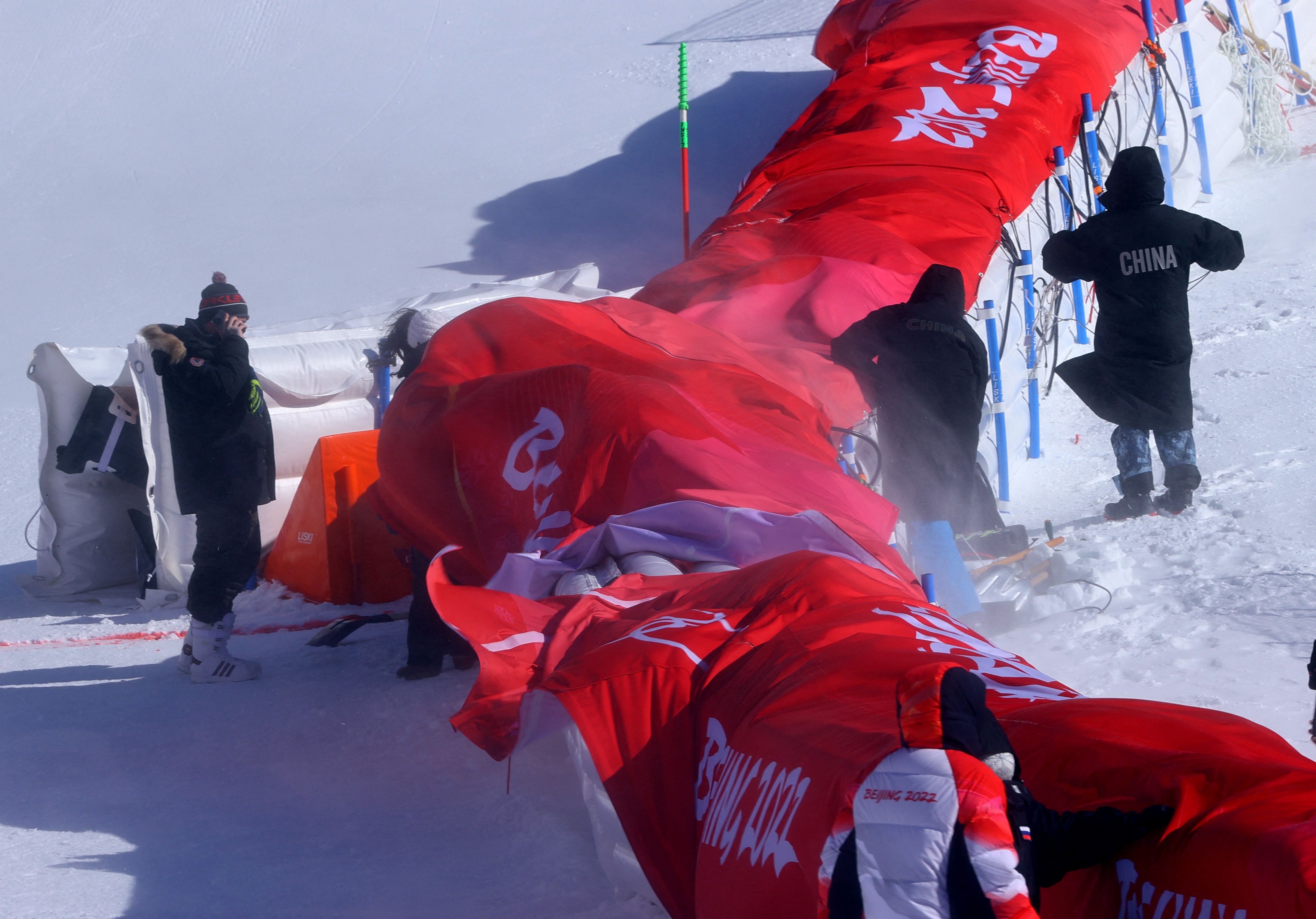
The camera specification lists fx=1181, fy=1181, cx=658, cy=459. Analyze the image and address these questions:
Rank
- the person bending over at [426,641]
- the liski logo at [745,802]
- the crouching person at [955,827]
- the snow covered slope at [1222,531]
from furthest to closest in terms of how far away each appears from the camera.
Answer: the person bending over at [426,641], the snow covered slope at [1222,531], the liski logo at [745,802], the crouching person at [955,827]

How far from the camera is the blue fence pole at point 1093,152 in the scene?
15.4 feet

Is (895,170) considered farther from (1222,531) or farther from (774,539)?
(774,539)

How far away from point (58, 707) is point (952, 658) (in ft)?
7.44

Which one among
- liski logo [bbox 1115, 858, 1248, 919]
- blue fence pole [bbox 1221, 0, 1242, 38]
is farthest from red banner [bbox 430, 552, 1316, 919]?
blue fence pole [bbox 1221, 0, 1242, 38]

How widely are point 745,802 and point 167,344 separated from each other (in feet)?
6.98

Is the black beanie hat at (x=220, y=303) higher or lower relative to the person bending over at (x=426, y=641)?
higher

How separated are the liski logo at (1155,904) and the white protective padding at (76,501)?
358cm

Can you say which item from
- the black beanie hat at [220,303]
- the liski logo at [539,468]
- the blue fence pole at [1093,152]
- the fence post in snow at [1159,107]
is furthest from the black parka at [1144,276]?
the black beanie hat at [220,303]

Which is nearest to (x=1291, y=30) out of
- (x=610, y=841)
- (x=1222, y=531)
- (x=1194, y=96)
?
(x=1194, y=96)

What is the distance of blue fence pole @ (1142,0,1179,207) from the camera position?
519 cm

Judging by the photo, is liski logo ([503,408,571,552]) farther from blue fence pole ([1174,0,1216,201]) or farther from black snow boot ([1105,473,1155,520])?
blue fence pole ([1174,0,1216,201])

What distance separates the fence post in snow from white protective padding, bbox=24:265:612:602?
3242mm

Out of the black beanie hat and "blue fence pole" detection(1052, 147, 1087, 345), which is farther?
"blue fence pole" detection(1052, 147, 1087, 345)

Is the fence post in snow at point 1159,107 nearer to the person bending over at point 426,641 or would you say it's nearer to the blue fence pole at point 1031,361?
the blue fence pole at point 1031,361
